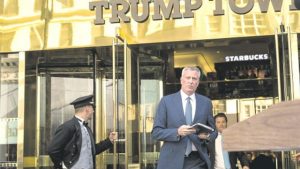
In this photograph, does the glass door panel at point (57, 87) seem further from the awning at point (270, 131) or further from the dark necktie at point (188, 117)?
the awning at point (270, 131)

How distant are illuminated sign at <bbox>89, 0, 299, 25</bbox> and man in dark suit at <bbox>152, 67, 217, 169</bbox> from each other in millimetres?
3202

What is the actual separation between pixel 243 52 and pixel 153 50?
1.55 meters

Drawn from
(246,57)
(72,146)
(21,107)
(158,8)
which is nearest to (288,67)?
(246,57)

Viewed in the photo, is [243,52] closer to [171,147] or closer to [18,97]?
[18,97]

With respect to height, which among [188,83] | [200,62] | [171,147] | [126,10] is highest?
[126,10]

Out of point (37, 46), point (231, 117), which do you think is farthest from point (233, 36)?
point (37, 46)

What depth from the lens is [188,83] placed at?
3924 millimetres

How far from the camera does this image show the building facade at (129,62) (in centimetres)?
692

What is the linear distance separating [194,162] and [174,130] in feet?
1.09

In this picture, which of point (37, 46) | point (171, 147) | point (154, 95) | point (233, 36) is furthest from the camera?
point (154, 95)

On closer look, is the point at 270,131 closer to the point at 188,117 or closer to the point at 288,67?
the point at 188,117

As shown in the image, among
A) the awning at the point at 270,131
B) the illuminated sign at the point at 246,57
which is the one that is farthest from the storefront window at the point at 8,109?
the awning at the point at 270,131

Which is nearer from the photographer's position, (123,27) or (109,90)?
(123,27)

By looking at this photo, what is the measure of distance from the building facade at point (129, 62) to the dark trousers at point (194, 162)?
9.86 ft
